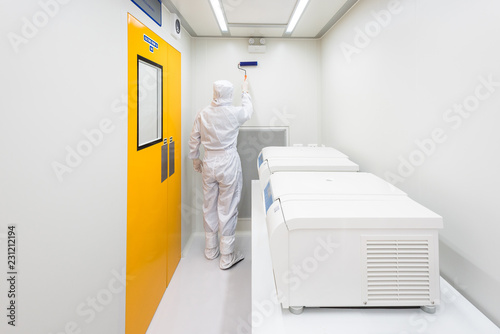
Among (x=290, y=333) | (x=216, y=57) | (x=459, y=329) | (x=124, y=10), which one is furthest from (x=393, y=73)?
(x=216, y=57)

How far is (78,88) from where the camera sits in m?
1.10

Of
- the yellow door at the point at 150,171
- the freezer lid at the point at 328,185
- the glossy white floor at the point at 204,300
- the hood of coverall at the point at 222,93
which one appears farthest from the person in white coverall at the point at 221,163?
the freezer lid at the point at 328,185

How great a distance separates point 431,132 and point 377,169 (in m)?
0.52

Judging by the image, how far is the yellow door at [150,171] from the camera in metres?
1.56

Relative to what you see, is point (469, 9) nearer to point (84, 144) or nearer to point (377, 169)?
point (377, 169)

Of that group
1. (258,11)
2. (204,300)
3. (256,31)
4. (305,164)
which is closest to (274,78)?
(256,31)

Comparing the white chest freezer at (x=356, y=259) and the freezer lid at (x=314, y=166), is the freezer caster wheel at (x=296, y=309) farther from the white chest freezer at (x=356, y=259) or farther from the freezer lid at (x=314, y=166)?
the freezer lid at (x=314, y=166)

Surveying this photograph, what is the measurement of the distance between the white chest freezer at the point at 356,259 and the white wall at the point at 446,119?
0.27 m

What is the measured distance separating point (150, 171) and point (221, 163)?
0.81m

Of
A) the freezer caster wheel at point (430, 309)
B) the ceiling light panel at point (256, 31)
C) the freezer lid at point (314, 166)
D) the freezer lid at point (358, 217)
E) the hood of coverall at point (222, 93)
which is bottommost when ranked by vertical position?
the freezer caster wheel at point (430, 309)

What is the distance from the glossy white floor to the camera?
186 centimetres

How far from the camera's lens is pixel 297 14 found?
7.20 ft

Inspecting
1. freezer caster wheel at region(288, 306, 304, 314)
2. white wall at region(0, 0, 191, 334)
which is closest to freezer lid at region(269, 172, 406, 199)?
freezer caster wheel at region(288, 306, 304, 314)

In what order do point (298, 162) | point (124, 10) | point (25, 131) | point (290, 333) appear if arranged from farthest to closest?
point (298, 162) < point (124, 10) < point (25, 131) < point (290, 333)
